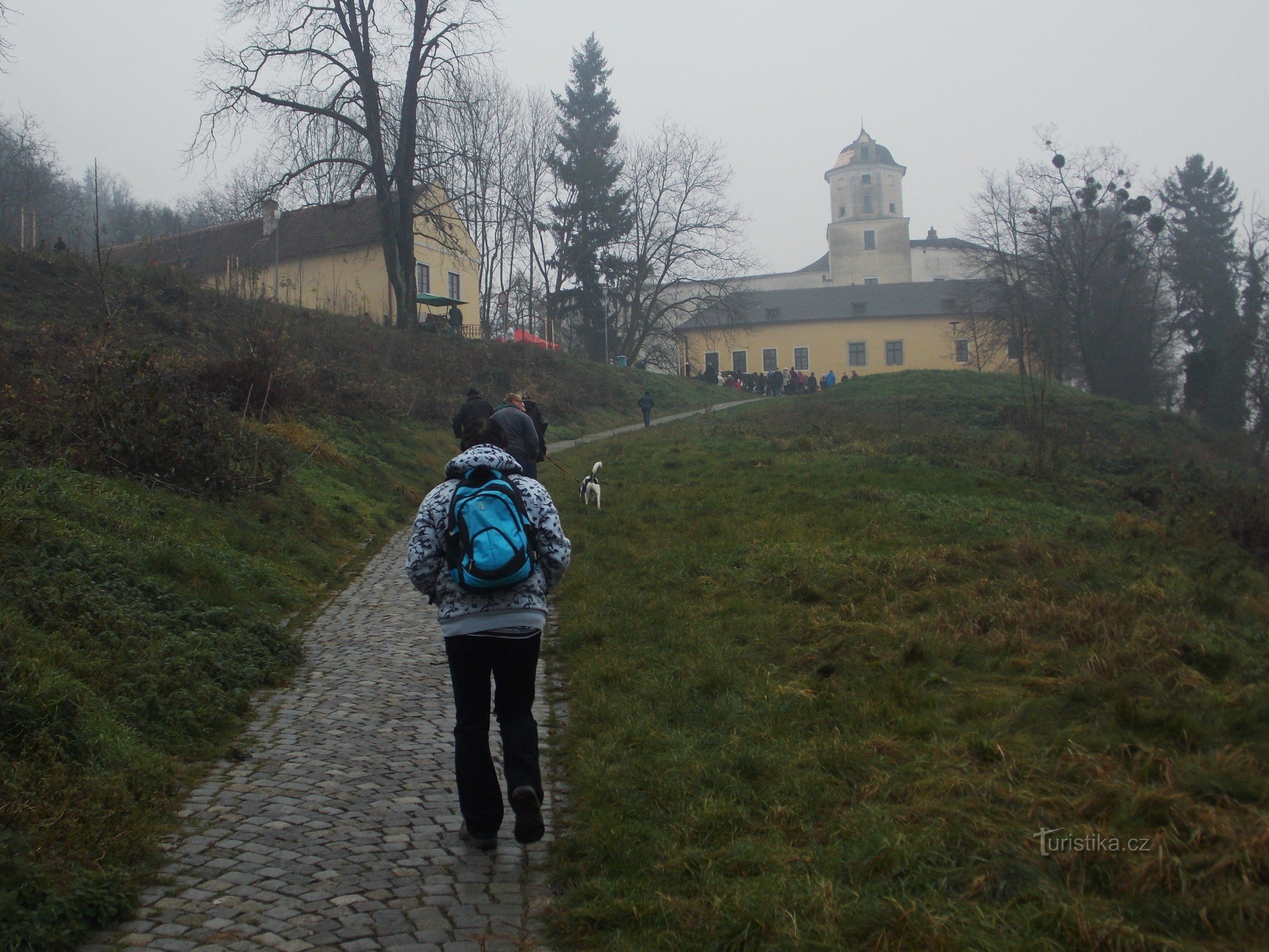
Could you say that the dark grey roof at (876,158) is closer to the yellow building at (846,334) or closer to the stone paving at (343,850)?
the yellow building at (846,334)

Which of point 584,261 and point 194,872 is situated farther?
point 584,261

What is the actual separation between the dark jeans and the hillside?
4.63ft

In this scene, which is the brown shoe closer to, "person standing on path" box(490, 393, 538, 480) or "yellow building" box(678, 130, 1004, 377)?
"person standing on path" box(490, 393, 538, 480)

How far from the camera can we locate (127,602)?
23.4 ft

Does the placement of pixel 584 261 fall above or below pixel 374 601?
above

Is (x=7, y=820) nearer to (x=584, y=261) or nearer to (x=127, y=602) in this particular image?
(x=127, y=602)

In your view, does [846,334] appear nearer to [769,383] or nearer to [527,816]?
[769,383]

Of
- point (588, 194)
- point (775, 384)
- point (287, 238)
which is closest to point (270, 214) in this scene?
point (287, 238)

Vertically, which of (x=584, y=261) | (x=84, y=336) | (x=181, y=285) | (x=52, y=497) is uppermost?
(x=584, y=261)

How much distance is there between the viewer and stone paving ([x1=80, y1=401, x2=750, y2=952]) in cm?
379

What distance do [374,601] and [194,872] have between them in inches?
234

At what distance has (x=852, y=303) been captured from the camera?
7681cm

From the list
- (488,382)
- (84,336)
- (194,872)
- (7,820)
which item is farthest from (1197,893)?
(488,382)

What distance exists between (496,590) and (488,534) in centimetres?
25
